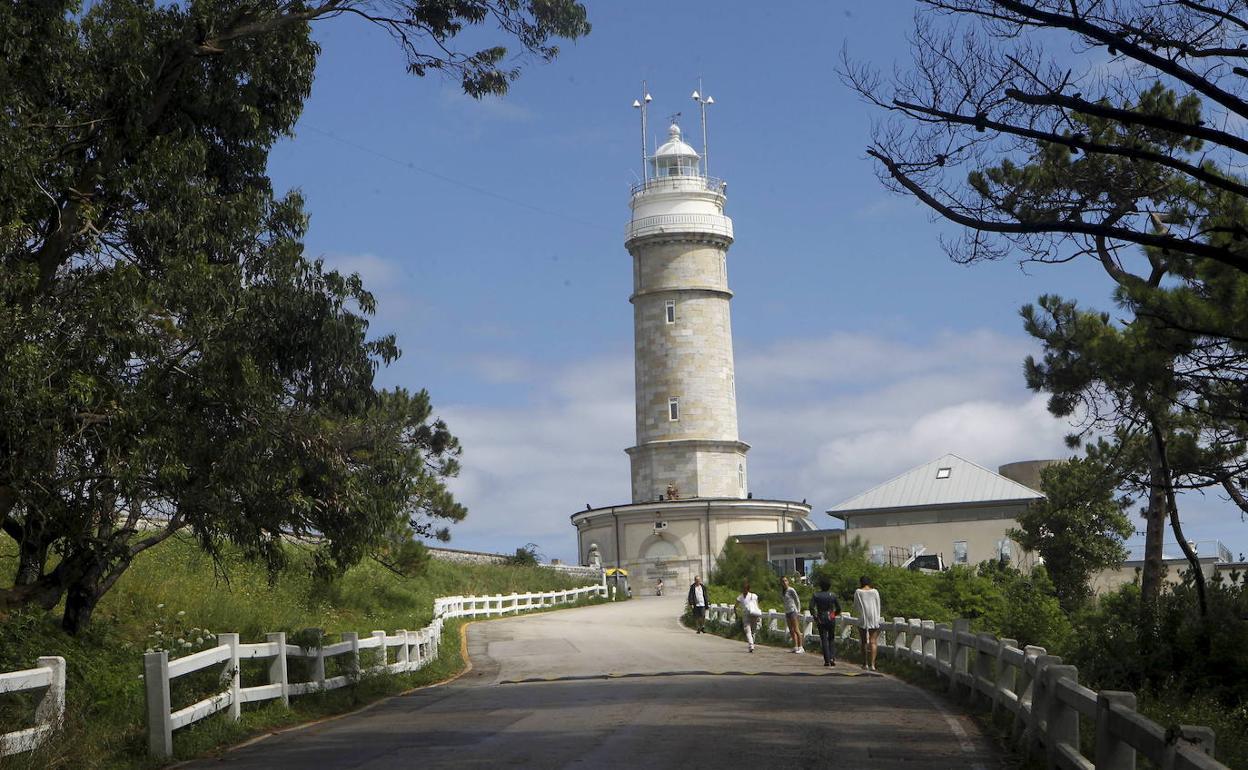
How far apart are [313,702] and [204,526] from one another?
2390 millimetres

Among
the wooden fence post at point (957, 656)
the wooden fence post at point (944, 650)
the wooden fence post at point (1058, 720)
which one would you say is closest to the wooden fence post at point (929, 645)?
the wooden fence post at point (944, 650)

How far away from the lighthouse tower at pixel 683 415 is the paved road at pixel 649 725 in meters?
41.0

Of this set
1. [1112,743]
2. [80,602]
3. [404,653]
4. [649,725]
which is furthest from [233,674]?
[1112,743]

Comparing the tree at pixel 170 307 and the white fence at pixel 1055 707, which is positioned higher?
the tree at pixel 170 307

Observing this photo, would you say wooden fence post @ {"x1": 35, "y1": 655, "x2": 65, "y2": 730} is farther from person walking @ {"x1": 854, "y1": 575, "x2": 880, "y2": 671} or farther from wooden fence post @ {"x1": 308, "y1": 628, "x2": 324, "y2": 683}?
person walking @ {"x1": 854, "y1": 575, "x2": 880, "y2": 671}

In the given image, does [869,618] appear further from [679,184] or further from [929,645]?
[679,184]

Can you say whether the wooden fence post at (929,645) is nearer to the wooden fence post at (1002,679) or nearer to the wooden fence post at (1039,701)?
the wooden fence post at (1002,679)

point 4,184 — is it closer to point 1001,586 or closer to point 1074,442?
point 1074,442

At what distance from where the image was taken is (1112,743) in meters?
8.13

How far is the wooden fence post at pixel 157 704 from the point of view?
40.0ft

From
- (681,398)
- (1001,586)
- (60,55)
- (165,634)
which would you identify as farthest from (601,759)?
(681,398)

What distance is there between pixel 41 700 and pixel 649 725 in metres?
5.35

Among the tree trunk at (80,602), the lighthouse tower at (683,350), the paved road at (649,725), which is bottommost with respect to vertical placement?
the paved road at (649,725)

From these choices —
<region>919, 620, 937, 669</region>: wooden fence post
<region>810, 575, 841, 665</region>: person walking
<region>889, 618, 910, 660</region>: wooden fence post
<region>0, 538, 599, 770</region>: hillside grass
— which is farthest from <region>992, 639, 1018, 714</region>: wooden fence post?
<region>810, 575, 841, 665</region>: person walking
